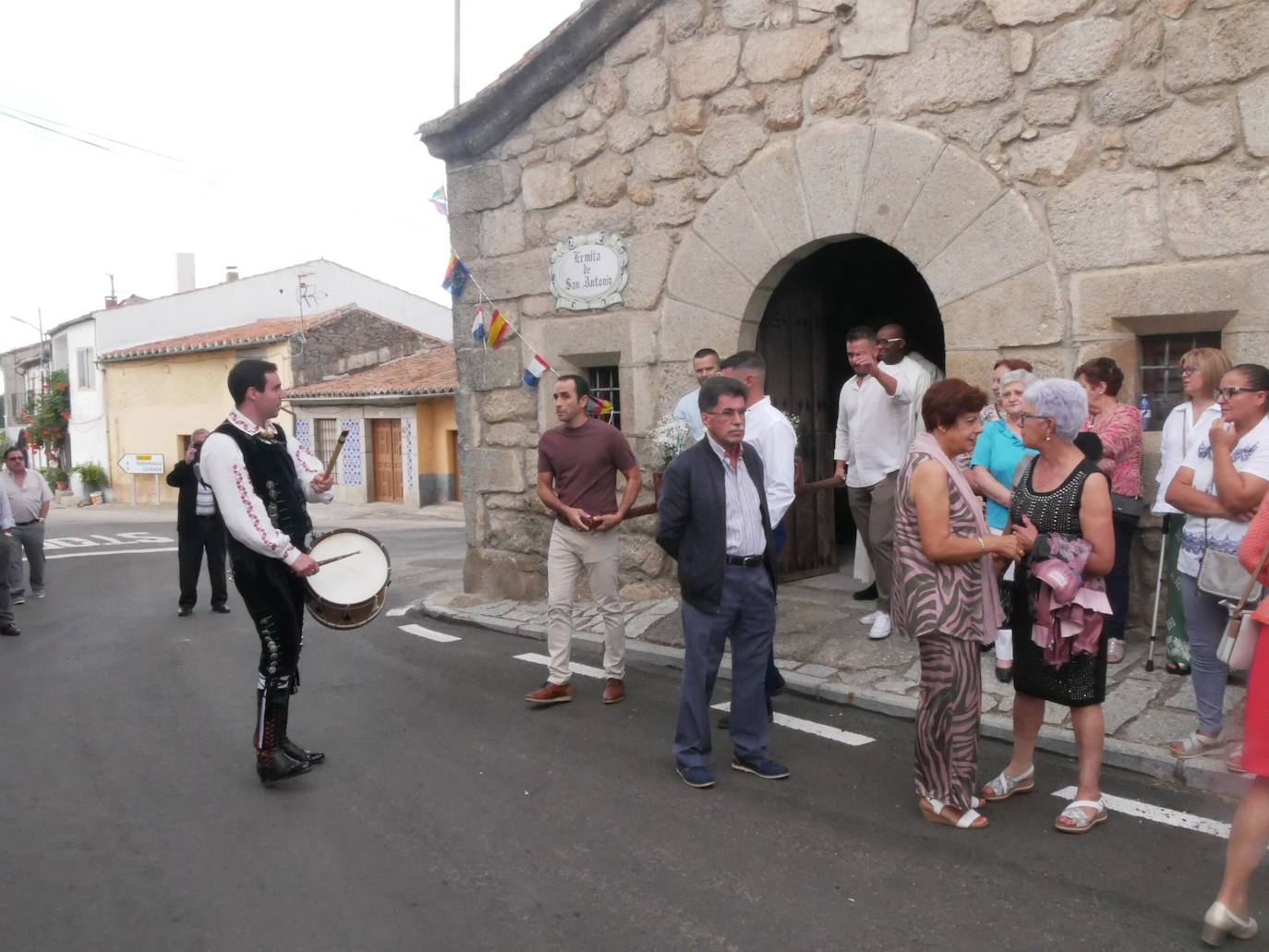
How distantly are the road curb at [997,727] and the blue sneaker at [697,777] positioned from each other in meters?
1.29

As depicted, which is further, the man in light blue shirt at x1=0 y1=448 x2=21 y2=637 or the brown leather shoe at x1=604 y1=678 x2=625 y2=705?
the man in light blue shirt at x1=0 y1=448 x2=21 y2=637

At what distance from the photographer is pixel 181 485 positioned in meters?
9.47

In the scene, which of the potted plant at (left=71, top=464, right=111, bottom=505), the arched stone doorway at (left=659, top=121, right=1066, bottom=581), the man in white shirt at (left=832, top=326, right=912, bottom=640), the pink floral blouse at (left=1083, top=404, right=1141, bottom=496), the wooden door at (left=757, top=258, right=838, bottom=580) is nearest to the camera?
the pink floral blouse at (left=1083, top=404, right=1141, bottom=496)

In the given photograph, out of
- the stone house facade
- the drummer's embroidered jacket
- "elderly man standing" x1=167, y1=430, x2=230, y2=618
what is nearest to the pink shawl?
the stone house facade

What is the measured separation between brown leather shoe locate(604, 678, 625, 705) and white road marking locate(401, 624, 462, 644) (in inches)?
85.0

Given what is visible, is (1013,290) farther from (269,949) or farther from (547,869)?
(269,949)

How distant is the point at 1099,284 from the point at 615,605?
317 centimetres

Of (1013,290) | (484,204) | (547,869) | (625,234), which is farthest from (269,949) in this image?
(484,204)

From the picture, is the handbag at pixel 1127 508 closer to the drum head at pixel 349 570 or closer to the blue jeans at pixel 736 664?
the blue jeans at pixel 736 664

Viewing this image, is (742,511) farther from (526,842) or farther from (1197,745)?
(1197,745)

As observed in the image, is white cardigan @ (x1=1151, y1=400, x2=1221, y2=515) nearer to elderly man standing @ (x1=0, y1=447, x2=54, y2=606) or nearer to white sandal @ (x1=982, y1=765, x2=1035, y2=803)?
white sandal @ (x1=982, y1=765, x2=1035, y2=803)

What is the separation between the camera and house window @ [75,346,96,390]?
3597 cm

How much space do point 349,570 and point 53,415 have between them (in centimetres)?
3954

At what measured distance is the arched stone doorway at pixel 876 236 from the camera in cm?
601
